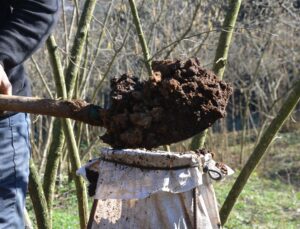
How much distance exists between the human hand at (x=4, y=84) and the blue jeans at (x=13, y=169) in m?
0.28

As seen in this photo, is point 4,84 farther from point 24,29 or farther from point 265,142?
point 265,142

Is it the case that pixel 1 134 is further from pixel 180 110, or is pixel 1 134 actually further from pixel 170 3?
pixel 170 3

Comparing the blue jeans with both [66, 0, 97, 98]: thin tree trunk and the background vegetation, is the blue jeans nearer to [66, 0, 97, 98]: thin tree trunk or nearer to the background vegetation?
the background vegetation

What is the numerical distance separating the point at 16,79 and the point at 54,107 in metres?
0.44

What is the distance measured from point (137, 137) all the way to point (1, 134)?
736mm

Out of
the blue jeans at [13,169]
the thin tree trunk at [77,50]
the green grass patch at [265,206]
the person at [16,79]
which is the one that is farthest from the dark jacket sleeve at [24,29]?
the green grass patch at [265,206]

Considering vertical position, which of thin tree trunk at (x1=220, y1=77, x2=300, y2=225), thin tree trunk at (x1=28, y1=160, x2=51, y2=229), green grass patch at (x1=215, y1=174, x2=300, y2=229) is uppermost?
thin tree trunk at (x1=220, y1=77, x2=300, y2=225)

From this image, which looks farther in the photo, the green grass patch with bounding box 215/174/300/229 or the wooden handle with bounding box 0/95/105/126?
the green grass patch with bounding box 215/174/300/229

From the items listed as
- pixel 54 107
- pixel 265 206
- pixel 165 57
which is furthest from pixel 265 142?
pixel 265 206

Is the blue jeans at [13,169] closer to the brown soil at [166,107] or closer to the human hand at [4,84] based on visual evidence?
the human hand at [4,84]

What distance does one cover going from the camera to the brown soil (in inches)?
99.7

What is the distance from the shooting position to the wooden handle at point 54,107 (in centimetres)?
262

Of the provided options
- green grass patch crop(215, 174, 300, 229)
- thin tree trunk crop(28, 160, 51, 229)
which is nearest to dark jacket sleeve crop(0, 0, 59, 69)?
thin tree trunk crop(28, 160, 51, 229)

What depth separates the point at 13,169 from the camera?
3000 millimetres
